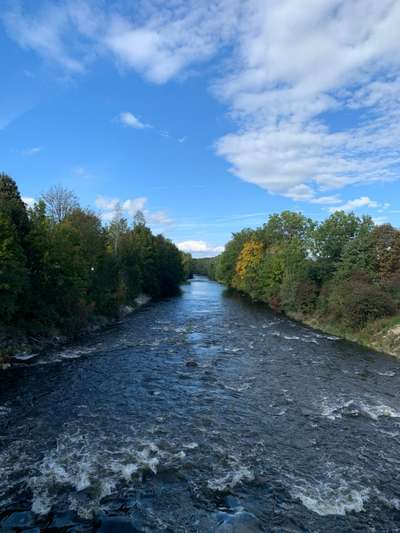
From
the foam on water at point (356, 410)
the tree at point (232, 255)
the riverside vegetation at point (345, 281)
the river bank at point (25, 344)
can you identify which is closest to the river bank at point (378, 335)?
the riverside vegetation at point (345, 281)

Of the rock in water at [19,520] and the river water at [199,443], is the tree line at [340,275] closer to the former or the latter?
the river water at [199,443]

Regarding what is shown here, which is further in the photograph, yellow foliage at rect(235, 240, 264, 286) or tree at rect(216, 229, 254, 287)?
tree at rect(216, 229, 254, 287)

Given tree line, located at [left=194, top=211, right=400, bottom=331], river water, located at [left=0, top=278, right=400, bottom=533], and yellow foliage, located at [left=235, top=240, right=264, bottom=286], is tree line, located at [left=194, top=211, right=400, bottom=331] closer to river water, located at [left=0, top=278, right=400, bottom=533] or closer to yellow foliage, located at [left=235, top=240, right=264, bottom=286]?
yellow foliage, located at [left=235, top=240, right=264, bottom=286]

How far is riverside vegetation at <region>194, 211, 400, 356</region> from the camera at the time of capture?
31500 mm

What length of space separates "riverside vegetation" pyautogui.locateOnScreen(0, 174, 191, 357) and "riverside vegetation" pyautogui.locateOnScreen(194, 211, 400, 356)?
22.8 meters

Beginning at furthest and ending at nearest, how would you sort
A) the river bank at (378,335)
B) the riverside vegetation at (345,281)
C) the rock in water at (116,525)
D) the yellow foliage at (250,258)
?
the yellow foliage at (250,258) < the riverside vegetation at (345,281) < the river bank at (378,335) < the rock in water at (116,525)

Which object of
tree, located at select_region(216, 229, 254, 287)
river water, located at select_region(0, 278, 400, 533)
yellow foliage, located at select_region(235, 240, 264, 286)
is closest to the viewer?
river water, located at select_region(0, 278, 400, 533)

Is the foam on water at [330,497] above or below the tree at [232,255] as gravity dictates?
below

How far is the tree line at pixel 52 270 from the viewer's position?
22.7 meters

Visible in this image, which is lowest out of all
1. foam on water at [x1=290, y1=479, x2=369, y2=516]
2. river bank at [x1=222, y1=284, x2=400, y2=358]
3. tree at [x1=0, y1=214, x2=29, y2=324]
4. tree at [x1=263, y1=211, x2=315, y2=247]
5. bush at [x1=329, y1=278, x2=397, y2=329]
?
foam on water at [x1=290, y1=479, x2=369, y2=516]

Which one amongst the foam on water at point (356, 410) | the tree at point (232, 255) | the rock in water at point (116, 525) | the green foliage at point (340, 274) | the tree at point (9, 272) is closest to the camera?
the rock in water at point (116, 525)

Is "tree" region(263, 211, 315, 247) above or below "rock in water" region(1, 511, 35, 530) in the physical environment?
above

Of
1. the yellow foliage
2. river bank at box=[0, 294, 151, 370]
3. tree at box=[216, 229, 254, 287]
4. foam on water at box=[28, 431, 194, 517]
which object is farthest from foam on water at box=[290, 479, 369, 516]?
tree at box=[216, 229, 254, 287]

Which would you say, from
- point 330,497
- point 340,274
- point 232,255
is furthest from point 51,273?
point 232,255
